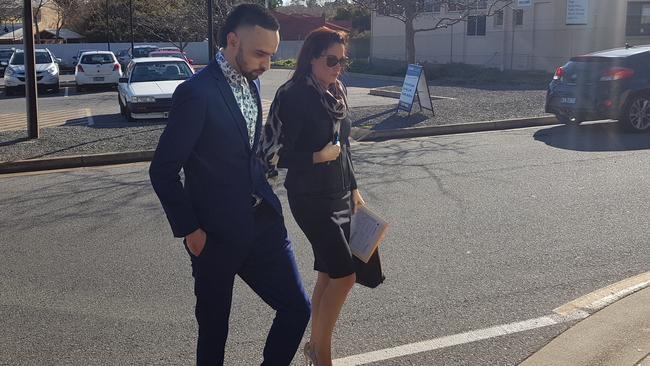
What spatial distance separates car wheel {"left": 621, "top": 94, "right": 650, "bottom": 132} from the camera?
500 inches

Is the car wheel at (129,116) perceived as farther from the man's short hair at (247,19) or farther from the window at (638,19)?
the window at (638,19)

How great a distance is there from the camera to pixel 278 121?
11.8 ft

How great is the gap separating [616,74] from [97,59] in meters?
19.5

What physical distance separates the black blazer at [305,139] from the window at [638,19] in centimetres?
3228

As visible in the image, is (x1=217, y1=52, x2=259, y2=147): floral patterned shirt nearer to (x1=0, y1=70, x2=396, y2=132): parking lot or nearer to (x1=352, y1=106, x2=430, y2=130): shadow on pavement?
(x1=0, y1=70, x2=396, y2=132): parking lot

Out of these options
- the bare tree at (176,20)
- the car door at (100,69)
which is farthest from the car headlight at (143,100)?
the bare tree at (176,20)

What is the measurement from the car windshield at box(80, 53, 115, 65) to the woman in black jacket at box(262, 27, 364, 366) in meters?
24.3

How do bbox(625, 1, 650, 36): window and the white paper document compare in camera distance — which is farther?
bbox(625, 1, 650, 36): window

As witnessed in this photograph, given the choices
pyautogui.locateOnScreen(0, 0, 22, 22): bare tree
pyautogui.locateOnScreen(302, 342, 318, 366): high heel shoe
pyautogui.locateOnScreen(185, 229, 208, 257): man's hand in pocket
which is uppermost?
pyautogui.locateOnScreen(0, 0, 22, 22): bare tree

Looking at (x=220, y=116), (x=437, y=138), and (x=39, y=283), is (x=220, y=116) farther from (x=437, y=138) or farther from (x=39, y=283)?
→ (x=437, y=138)

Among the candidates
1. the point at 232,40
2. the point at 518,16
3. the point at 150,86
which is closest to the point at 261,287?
the point at 232,40

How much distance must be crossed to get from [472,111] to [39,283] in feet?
39.3

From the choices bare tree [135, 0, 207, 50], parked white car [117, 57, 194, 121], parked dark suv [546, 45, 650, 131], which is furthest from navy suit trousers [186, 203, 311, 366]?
bare tree [135, 0, 207, 50]

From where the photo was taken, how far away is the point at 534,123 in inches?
575
